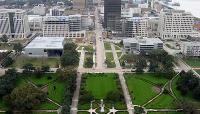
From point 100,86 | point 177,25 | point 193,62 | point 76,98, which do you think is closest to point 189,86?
point 100,86

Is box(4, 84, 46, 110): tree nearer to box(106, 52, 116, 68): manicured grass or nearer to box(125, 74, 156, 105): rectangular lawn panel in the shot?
box(125, 74, 156, 105): rectangular lawn panel

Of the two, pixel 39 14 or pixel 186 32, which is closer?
pixel 186 32

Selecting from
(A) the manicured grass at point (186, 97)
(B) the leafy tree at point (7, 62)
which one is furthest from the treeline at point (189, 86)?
(B) the leafy tree at point (7, 62)

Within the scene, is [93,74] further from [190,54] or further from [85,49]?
[190,54]

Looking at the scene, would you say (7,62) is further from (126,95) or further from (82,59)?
(126,95)

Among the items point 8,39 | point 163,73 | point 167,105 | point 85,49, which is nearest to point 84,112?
point 167,105

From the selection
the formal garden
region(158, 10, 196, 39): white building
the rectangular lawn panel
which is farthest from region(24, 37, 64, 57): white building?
region(158, 10, 196, 39): white building

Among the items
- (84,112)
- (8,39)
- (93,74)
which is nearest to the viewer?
(84,112)
